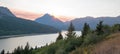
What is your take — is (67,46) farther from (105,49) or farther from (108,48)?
(105,49)

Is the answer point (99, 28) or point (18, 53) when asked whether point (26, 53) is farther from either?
point (99, 28)

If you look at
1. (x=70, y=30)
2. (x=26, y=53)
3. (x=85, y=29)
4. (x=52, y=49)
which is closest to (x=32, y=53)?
(x=26, y=53)

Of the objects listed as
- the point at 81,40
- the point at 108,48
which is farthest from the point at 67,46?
the point at 108,48

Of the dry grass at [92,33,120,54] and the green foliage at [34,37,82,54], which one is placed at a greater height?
the dry grass at [92,33,120,54]

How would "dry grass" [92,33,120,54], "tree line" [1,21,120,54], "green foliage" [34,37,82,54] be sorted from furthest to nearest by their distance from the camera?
"green foliage" [34,37,82,54] → "tree line" [1,21,120,54] → "dry grass" [92,33,120,54]

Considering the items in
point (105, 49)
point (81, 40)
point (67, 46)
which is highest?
point (105, 49)

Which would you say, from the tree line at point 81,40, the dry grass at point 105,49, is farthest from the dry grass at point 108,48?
the tree line at point 81,40

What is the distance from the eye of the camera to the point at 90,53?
9023mm

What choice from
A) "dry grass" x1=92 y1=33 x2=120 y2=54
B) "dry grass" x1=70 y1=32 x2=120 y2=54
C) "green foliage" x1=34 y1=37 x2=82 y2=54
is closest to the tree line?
"green foliage" x1=34 y1=37 x2=82 y2=54

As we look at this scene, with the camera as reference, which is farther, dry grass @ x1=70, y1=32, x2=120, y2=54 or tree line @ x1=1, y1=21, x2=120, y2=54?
tree line @ x1=1, y1=21, x2=120, y2=54

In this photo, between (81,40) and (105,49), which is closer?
(105,49)

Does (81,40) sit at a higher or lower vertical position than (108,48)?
lower

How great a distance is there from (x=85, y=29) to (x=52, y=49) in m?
22.1

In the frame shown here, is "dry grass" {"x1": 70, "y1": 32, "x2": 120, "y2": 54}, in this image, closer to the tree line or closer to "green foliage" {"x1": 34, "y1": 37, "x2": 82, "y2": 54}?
the tree line
